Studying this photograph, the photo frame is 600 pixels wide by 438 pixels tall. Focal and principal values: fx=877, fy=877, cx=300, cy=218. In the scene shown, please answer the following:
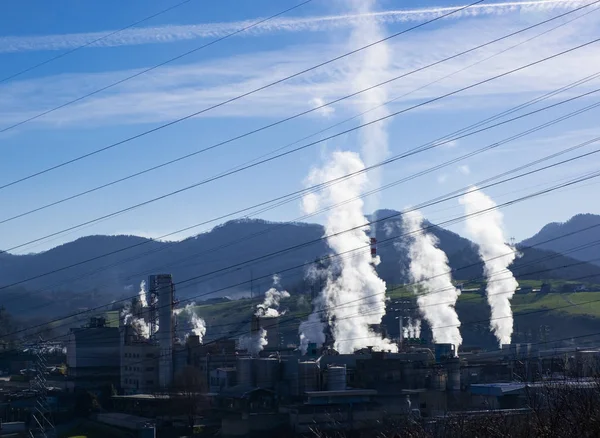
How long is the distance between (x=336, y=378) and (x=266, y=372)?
264cm

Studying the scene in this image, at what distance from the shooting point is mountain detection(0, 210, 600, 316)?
79.0 metres

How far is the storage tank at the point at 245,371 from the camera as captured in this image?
2584cm

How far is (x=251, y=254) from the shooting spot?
128m

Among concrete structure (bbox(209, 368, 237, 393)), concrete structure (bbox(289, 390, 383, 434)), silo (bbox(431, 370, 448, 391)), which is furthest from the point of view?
concrete structure (bbox(209, 368, 237, 393))

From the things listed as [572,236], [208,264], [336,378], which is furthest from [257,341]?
[572,236]

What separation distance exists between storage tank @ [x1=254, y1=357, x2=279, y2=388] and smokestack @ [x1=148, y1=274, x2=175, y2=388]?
495 cm

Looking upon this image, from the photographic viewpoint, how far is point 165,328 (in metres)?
30.2

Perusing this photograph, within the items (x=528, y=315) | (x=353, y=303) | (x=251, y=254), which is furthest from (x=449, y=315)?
(x=251, y=254)

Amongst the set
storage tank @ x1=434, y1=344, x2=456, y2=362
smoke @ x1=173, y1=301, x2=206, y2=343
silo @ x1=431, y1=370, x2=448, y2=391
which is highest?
smoke @ x1=173, y1=301, x2=206, y2=343

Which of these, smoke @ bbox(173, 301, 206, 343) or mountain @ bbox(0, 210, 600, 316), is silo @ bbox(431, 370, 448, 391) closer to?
smoke @ bbox(173, 301, 206, 343)

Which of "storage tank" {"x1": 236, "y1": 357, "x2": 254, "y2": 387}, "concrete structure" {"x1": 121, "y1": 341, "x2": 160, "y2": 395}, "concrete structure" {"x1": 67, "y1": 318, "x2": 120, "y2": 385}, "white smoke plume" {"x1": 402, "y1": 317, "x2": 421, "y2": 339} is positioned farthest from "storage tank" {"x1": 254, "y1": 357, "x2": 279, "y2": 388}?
"white smoke plume" {"x1": 402, "y1": 317, "x2": 421, "y2": 339}

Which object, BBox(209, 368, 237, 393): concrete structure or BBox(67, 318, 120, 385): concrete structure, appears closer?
BBox(209, 368, 237, 393): concrete structure

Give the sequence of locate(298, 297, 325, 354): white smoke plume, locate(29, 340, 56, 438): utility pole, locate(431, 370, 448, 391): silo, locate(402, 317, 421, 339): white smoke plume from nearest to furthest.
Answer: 1. locate(29, 340, 56, 438): utility pole
2. locate(431, 370, 448, 391): silo
3. locate(298, 297, 325, 354): white smoke plume
4. locate(402, 317, 421, 339): white smoke plume

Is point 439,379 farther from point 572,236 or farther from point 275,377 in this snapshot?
point 572,236
